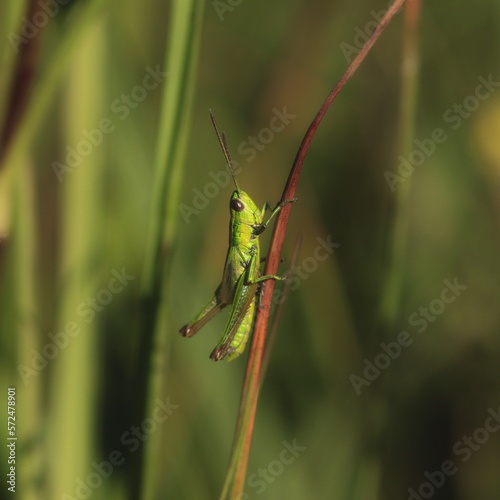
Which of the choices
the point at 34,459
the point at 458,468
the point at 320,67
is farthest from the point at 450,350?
the point at 34,459

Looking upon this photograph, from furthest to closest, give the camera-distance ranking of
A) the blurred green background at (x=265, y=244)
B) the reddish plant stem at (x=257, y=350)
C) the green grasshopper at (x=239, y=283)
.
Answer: the green grasshopper at (x=239, y=283), the blurred green background at (x=265, y=244), the reddish plant stem at (x=257, y=350)

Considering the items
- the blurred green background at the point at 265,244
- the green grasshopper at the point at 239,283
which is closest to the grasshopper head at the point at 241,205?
the green grasshopper at the point at 239,283

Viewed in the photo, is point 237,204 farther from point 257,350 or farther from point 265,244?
point 257,350

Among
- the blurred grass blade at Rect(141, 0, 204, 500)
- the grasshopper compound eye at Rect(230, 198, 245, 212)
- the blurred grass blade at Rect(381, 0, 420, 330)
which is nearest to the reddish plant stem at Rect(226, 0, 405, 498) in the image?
the blurred grass blade at Rect(141, 0, 204, 500)

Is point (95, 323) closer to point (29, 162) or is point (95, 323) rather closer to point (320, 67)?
point (29, 162)

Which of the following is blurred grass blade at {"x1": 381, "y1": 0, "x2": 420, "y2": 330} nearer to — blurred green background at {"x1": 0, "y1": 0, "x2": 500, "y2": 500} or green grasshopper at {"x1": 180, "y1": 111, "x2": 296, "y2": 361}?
blurred green background at {"x1": 0, "y1": 0, "x2": 500, "y2": 500}

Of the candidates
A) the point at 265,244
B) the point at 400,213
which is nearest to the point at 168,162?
the point at 400,213

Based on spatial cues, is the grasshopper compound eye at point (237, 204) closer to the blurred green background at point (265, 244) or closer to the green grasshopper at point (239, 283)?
the green grasshopper at point (239, 283)
